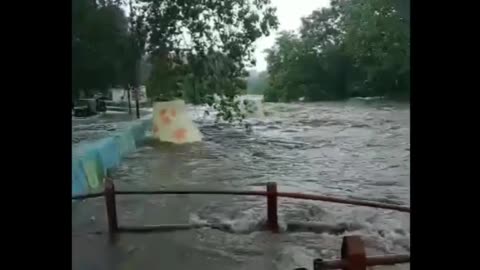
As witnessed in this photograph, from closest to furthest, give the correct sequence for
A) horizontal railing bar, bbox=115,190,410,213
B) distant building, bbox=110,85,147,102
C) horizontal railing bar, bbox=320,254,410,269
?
horizontal railing bar, bbox=320,254,410,269 → horizontal railing bar, bbox=115,190,410,213 → distant building, bbox=110,85,147,102

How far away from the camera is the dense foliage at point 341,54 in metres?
1.14

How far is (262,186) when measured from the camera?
1.18 meters

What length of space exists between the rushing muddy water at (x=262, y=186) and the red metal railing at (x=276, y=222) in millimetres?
14

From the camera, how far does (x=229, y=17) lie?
122 cm

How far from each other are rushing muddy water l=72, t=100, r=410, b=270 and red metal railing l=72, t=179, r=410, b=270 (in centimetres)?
1

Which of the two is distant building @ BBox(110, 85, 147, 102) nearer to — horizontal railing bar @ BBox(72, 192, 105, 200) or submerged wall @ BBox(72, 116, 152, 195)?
submerged wall @ BBox(72, 116, 152, 195)

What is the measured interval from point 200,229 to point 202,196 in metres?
0.08

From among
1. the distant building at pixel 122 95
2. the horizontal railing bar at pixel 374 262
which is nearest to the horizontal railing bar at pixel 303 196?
the horizontal railing bar at pixel 374 262

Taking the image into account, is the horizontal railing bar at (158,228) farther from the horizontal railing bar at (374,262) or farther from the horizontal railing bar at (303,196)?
the horizontal railing bar at (374,262)

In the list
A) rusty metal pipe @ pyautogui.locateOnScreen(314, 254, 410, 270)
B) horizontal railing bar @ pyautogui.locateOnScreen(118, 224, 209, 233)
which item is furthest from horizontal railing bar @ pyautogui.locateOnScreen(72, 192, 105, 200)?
rusty metal pipe @ pyautogui.locateOnScreen(314, 254, 410, 270)

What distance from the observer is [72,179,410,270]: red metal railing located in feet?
3.41

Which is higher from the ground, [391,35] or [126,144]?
[391,35]
